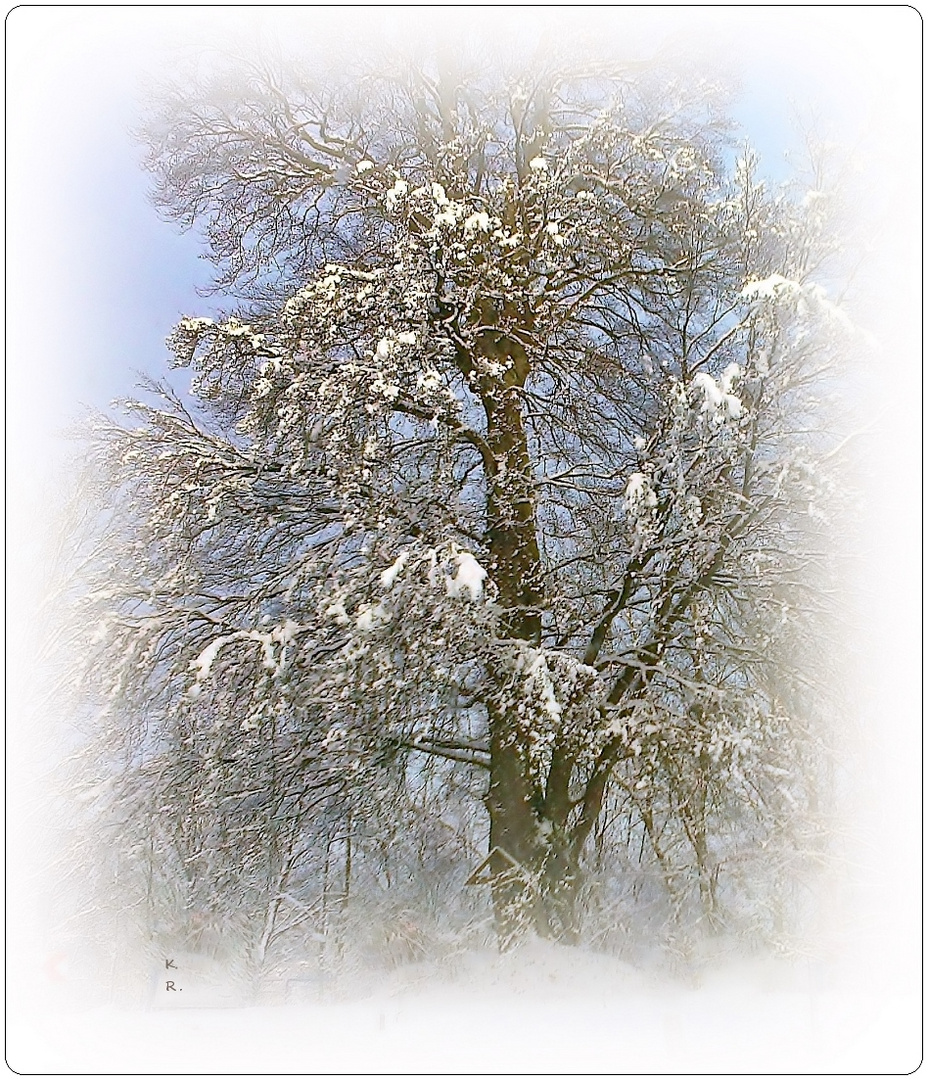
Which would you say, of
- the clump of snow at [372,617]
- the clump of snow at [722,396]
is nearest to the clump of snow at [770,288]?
the clump of snow at [722,396]

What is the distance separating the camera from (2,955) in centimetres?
450

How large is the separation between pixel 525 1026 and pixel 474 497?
2.62m

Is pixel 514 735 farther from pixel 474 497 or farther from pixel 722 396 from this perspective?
pixel 722 396

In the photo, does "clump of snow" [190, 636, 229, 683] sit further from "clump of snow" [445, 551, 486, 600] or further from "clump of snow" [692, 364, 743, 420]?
"clump of snow" [692, 364, 743, 420]

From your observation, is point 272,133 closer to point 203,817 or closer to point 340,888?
point 203,817

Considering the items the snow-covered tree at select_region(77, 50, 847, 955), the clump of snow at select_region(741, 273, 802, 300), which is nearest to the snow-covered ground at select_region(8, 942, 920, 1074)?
the snow-covered tree at select_region(77, 50, 847, 955)

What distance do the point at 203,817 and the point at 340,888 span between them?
2.57 ft

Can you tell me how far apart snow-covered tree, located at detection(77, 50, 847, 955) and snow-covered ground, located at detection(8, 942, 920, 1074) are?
346 millimetres

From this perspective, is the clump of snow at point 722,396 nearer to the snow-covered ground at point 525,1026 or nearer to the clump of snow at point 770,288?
the clump of snow at point 770,288

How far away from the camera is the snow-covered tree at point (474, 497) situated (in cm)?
461

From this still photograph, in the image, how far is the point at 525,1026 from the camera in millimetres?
4258

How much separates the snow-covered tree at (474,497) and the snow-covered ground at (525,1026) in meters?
0.35

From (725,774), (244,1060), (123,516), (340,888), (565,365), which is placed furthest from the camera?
(565,365)

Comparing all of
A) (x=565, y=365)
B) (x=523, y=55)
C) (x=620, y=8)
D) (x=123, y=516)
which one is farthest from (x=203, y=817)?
(x=620, y=8)
